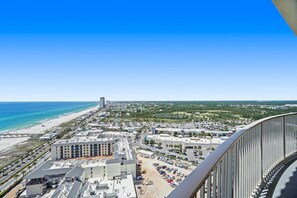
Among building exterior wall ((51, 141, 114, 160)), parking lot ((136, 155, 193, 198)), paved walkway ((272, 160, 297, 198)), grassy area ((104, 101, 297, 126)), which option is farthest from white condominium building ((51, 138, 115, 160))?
grassy area ((104, 101, 297, 126))

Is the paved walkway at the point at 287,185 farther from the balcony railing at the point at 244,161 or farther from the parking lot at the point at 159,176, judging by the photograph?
the parking lot at the point at 159,176

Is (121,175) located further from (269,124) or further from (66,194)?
(269,124)

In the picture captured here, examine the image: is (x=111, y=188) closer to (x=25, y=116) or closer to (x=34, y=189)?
(x=34, y=189)

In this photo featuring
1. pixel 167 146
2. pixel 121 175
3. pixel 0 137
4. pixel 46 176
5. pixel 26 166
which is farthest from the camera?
pixel 0 137

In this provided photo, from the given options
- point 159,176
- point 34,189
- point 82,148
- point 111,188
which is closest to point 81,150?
point 82,148

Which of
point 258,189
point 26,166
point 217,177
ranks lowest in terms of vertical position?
point 26,166

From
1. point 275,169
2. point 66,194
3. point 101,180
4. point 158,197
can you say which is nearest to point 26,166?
point 101,180

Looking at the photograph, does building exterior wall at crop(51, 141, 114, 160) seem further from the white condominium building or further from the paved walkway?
the paved walkway
